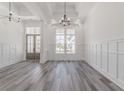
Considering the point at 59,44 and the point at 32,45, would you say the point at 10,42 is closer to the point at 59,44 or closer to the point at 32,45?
the point at 32,45

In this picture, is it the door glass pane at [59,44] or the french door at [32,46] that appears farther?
the french door at [32,46]

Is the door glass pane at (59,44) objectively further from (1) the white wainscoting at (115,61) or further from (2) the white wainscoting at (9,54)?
(1) the white wainscoting at (115,61)

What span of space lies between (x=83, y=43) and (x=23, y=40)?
5174 millimetres

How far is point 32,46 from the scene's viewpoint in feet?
40.0

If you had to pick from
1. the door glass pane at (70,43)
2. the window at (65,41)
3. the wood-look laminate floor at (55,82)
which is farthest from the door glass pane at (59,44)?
the wood-look laminate floor at (55,82)

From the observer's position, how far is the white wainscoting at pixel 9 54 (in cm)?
752


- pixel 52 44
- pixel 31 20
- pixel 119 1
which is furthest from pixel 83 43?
pixel 119 1

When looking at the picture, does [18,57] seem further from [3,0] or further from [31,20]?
[3,0]

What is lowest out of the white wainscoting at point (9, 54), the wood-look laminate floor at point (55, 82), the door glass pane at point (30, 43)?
the wood-look laminate floor at point (55, 82)

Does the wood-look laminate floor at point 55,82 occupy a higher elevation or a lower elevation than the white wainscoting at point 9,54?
lower

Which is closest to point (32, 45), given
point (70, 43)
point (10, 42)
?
point (70, 43)

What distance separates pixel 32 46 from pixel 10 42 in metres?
3.66

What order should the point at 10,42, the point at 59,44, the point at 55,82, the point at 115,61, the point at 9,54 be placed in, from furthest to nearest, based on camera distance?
the point at 59,44, the point at 10,42, the point at 9,54, the point at 55,82, the point at 115,61

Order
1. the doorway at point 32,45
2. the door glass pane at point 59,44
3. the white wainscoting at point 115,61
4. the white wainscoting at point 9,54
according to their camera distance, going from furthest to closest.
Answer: the doorway at point 32,45 < the door glass pane at point 59,44 < the white wainscoting at point 9,54 < the white wainscoting at point 115,61
